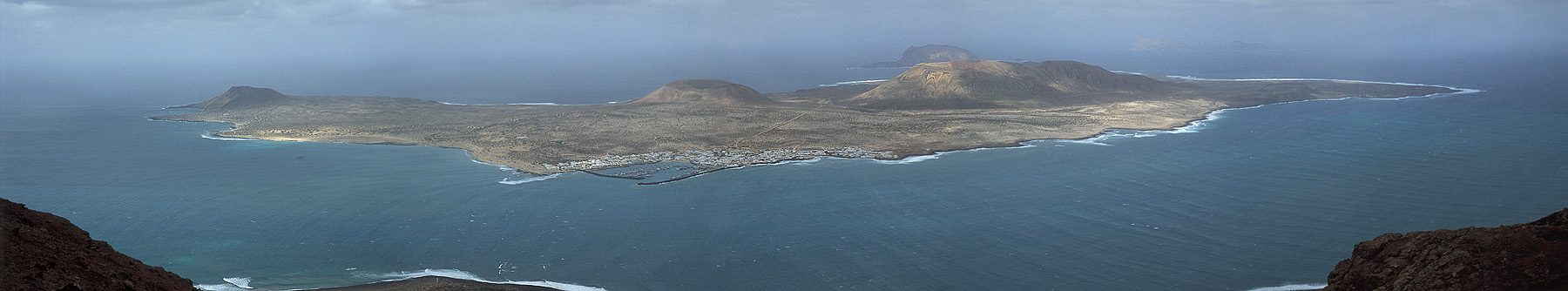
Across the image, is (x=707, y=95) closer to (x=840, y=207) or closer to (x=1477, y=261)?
(x=840, y=207)

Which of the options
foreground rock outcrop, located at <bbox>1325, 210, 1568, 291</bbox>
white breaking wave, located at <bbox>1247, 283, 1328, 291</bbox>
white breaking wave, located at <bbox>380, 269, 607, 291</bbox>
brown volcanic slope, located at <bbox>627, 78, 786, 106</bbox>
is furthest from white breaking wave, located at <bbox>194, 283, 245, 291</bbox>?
brown volcanic slope, located at <bbox>627, 78, 786, 106</bbox>

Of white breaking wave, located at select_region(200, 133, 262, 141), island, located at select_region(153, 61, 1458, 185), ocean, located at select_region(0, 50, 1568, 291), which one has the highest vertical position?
island, located at select_region(153, 61, 1458, 185)

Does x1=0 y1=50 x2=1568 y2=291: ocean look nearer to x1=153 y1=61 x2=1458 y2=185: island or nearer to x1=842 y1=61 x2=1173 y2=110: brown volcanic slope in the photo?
x1=153 y1=61 x2=1458 y2=185: island

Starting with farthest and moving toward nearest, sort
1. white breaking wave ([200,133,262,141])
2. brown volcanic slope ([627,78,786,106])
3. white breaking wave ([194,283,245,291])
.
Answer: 1. brown volcanic slope ([627,78,786,106])
2. white breaking wave ([200,133,262,141])
3. white breaking wave ([194,283,245,291])

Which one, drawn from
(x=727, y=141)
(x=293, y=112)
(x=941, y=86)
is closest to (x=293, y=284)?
(x=727, y=141)

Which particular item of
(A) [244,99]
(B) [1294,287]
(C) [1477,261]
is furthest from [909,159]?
(A) [244,99]

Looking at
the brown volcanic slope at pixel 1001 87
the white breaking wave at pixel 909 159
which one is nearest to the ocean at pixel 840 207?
the white breaking wave at pixel 909 159

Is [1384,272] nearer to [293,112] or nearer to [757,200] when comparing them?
[757,200]
